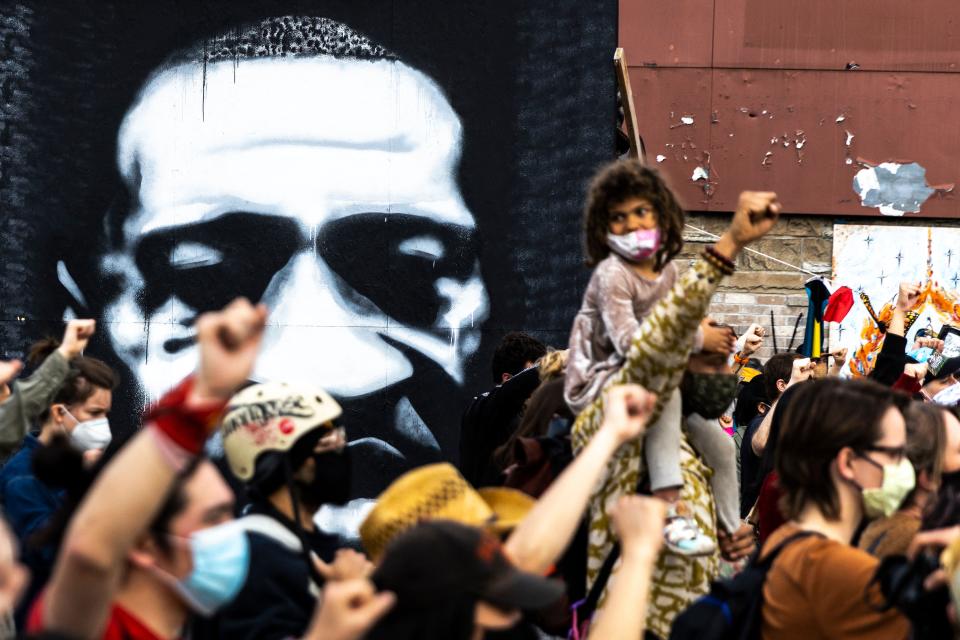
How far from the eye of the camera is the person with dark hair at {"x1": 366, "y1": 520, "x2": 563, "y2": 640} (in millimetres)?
2732

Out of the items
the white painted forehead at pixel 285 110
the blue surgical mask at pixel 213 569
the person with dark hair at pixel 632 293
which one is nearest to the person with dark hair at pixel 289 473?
the person with dark hair at pixel 632 293

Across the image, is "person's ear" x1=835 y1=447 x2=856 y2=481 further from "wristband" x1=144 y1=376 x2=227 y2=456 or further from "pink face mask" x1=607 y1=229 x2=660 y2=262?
"wristband" x1=144 y1=376 x2=227 y2=456

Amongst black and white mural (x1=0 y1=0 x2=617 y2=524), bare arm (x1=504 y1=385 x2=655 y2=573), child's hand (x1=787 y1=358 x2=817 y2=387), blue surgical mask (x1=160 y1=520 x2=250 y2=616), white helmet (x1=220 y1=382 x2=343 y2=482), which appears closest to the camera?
blue surgical mask (x1=160 y1=520 x2=250 y2=616)

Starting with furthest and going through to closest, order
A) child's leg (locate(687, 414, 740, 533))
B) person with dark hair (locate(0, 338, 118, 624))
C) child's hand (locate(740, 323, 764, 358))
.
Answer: child's hand (locate(740, 323, 764, 358)), person with dark hair (locate(0, 338, 118, 624)), child's leg (locate(687, 414, 740, 533))

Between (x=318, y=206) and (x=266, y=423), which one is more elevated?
(x=318, y=206)

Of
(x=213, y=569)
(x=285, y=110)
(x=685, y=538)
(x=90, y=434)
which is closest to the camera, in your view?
(x=213, y=569)

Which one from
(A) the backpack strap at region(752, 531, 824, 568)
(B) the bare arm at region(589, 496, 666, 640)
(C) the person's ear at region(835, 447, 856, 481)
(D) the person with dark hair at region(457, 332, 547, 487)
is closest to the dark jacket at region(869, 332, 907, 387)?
(D) the person with dark hair at region(457, 332, 547, 487)

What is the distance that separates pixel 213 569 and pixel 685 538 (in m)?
1.75

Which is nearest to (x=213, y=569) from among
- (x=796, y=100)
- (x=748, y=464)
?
(x=748, y=464)

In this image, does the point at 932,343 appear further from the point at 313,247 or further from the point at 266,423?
the point at 266,423

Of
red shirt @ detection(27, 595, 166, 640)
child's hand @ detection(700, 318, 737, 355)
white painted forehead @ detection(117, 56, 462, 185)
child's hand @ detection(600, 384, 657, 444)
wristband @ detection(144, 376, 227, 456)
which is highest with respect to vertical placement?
white painted forehead @ detection(117, 56, 462, 185)

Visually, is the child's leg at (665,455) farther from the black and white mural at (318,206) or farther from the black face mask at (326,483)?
the black and white mural at (318,206)

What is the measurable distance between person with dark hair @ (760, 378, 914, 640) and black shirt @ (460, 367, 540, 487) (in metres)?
2.84

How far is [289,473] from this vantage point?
4.05 meters
